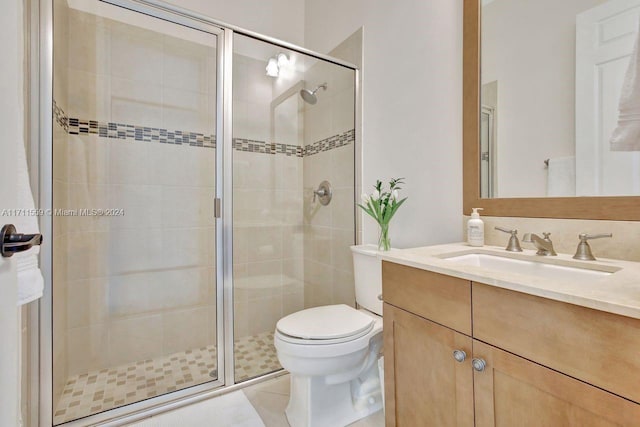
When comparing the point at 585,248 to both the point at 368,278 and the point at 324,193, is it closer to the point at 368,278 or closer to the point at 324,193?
the point at 368,278

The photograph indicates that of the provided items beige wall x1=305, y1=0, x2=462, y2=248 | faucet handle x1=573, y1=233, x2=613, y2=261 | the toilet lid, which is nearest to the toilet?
the toilet lid

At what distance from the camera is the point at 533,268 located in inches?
37.9

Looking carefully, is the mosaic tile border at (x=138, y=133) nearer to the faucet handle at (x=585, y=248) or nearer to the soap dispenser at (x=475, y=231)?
the soap dispenser at (x=475, y=231)

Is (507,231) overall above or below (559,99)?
below

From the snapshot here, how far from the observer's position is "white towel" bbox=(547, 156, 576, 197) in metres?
1.01

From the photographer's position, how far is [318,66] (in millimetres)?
2014

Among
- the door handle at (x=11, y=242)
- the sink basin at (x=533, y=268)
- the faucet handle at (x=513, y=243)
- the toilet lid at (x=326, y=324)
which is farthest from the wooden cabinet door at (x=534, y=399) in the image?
the door handle at (x=11, y=242)

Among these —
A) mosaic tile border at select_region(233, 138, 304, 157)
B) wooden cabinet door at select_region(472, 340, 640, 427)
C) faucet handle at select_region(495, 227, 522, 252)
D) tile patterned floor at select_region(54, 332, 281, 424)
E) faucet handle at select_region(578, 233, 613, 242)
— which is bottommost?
tile patterned floor at select_region(54, 332, 281, 424)

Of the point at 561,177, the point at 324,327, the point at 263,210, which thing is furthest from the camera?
the point at 263,210

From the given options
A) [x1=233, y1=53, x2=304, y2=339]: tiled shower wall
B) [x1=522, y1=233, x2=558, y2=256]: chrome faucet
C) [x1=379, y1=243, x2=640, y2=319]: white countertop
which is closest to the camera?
[x1=379, y1=243, x2=640, y2=319]: white countertop

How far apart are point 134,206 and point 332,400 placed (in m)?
1.56

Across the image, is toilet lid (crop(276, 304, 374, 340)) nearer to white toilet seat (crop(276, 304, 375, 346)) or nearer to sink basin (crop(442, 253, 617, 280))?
white toilet seat (crop(276, 304, 375, 346))

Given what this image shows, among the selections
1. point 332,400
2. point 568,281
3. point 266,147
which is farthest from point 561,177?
point 266,147

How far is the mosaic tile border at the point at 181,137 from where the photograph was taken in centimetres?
171
